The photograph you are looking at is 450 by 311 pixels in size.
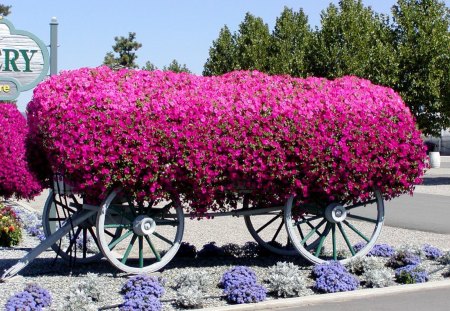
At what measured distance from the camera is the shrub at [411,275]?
817cm

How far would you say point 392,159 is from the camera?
8789 mm

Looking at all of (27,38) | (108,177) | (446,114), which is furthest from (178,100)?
(446,114)

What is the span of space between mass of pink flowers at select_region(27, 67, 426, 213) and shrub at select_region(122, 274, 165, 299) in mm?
977

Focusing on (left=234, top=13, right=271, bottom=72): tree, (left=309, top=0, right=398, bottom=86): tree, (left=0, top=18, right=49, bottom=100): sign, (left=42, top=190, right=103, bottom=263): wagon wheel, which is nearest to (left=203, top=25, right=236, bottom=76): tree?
(left=234, top=13, right=271, bottom=72): tree

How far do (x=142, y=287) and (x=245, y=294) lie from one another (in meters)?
0.93

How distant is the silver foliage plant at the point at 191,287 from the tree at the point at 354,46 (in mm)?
22632

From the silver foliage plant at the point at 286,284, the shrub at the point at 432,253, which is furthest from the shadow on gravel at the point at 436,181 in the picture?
the silver foliage plant at the point at 286,284

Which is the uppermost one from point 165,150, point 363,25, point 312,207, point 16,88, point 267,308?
point 363,25

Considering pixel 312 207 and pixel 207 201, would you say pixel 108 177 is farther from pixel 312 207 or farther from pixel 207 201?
pixel 312 207

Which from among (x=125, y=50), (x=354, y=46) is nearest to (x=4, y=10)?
(x=125, y=50)

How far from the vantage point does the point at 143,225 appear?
27.2ft

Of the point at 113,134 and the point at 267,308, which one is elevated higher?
the point at 113,134

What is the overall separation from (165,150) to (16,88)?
5.65m

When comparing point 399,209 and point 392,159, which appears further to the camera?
point 399,209
